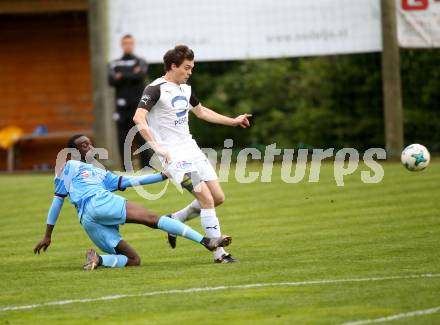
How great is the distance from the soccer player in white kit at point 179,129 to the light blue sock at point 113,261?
78 centimetres

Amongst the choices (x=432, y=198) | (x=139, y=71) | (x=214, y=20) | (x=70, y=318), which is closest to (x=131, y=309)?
(x=70, y=318)

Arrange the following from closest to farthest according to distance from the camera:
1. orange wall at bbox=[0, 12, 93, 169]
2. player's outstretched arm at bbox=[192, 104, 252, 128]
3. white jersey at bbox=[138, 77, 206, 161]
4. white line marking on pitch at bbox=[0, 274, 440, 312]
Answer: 1. white line marking on pitch at bbox=[0, 274, 440, 312]
2. white jersey at bbox=[138, 77, 206, 161]
3. player's outstretched arm at bbox=[192, 104, 252, 128]
4. orange wall at bbox=[0, 12, 93, 169]

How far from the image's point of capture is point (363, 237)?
11.0m

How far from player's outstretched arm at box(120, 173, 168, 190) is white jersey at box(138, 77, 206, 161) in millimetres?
422

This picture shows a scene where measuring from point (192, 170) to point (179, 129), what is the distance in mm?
430

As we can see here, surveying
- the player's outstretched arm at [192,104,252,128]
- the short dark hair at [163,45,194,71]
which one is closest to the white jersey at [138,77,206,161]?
the short dark hair at [163,45,194,71]

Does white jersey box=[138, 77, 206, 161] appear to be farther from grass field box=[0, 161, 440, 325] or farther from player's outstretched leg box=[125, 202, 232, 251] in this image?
grass field box=[0, 161, 440, 325]

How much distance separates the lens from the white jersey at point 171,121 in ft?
32.8

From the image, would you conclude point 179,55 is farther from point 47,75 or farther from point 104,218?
point 47,75

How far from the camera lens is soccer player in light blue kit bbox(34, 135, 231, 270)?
31.4 feet

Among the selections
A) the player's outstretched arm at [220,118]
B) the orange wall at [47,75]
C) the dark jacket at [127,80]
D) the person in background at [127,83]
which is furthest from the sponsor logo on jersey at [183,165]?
the orange wall at [47,75]

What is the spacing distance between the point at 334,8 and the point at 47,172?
613cm

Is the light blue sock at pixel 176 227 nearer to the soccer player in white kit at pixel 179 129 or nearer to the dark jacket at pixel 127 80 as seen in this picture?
the soccer player in white kit at pixel 179 129

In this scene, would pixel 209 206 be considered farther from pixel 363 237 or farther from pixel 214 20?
pixel 214 20
